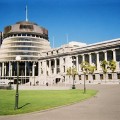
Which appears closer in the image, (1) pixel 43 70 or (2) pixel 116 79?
(2) pixel 116 79

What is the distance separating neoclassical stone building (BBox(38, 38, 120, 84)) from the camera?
268 feet

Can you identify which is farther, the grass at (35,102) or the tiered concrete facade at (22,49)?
the tiered concrete facade at (22,49)

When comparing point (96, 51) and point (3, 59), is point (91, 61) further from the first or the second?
point (3, 59)

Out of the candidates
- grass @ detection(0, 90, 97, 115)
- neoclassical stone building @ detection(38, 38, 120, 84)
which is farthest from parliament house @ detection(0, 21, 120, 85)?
grass @ detection(0, 90, 97, 115)

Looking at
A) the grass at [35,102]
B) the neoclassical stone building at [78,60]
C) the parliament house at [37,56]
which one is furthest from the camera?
the parliament house at [37,56]

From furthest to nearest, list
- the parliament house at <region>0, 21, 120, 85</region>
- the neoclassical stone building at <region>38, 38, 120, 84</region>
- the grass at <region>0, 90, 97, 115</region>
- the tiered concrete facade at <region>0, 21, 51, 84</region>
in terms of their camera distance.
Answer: the tiered concrete facade at <region>0, 21, 51, 84</region> < the parliament house at <region>0, 21, 120, 85</region> < the neoclassical stone building at <region>38, 38, 120, 84</region> < the grass at <region>0, 90, 97, 115</region>

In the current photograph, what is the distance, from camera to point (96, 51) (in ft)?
291

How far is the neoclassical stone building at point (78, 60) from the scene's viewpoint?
268 ft

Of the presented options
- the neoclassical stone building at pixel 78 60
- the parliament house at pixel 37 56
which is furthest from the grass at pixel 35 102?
the parliament house at pixel 37 56

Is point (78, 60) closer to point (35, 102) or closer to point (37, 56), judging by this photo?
point (37, 56)

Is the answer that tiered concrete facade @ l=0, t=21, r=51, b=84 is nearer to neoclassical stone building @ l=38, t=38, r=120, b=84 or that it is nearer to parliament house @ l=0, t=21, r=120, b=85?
parliament house @ l=0, t=21, r=120, b=85

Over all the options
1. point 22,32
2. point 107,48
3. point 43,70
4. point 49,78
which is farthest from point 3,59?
point 107,48

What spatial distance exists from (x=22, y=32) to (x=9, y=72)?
2789cm

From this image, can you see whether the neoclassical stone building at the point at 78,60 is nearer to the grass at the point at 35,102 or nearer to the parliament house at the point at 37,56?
the parliament house at the point at 37,56
